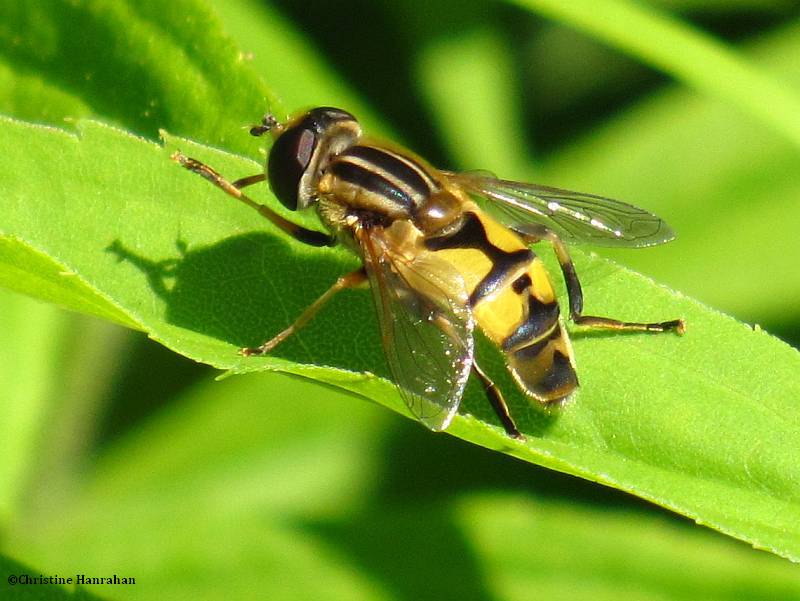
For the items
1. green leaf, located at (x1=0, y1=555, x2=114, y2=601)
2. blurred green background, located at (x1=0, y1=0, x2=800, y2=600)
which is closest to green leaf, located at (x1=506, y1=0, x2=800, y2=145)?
blurred green background, located at (x1=0, y1=0, x2=800, y2=600)

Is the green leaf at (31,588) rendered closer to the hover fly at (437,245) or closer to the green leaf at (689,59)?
the hover fly at (437,245)

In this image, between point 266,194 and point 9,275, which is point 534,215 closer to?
point 266,194

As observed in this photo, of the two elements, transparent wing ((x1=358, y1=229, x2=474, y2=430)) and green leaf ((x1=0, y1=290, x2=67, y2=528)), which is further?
green leaf ((x1=0, y1=290, x2=67, y2=528))

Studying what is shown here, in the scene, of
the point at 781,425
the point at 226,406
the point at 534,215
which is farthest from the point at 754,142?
the point at 781,425

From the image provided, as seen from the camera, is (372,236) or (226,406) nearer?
(372,236)

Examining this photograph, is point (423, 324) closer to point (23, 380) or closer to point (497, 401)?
point (497, 401)

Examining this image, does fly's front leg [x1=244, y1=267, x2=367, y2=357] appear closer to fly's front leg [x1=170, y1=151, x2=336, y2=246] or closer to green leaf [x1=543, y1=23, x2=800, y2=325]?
fly's front leg [x1=170, y1=151, x2=336, y2=246]

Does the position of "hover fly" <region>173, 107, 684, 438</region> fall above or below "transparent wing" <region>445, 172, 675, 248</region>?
below
